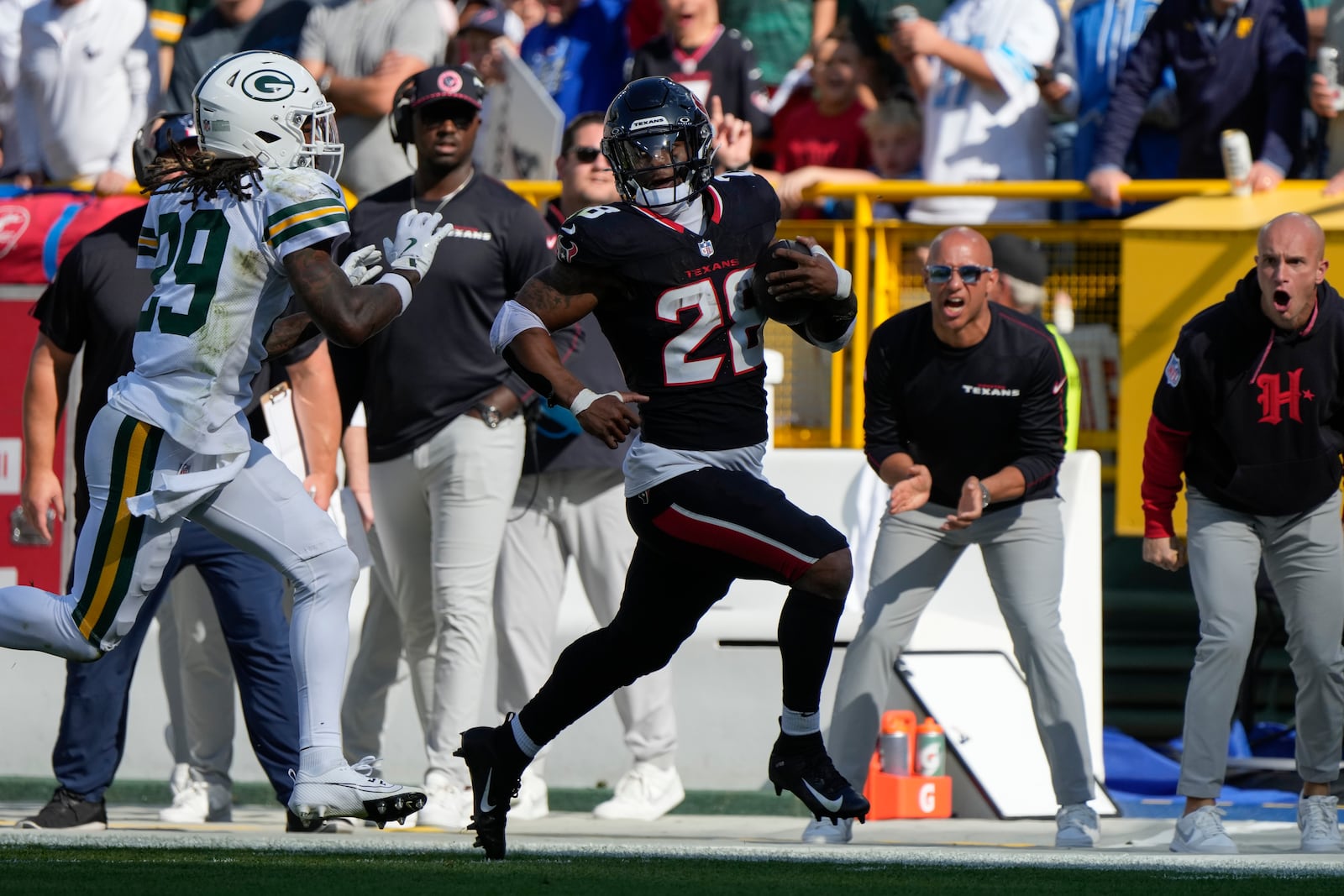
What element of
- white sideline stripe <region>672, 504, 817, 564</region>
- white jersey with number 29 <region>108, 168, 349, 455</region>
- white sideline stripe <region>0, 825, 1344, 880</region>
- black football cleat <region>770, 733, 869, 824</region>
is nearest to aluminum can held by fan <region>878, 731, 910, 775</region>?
white sideline stripe <region>0, 825, 1344, 880</region>

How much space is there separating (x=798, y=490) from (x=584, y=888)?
3510mm

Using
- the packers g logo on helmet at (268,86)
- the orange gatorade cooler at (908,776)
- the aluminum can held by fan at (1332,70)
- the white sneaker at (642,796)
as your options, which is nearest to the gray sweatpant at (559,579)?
the white sneaker at (642,796)

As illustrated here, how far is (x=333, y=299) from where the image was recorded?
4.92 meters

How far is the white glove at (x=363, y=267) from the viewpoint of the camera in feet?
17.2

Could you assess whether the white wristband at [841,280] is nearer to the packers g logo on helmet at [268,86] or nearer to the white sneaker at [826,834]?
the packers g logo on helmet at [268,86]

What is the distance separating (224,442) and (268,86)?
950 mm

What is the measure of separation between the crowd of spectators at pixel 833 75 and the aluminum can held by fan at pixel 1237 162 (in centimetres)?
8

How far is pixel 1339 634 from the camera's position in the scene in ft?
21.2

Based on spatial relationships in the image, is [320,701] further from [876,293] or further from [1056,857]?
[876,293]

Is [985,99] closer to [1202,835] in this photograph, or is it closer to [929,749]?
[929,749]

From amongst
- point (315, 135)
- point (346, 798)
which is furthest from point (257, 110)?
point (346, 798)

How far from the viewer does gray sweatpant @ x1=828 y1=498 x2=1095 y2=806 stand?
6.50 meters

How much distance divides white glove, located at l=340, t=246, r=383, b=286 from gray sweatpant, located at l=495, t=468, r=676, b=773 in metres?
2.07

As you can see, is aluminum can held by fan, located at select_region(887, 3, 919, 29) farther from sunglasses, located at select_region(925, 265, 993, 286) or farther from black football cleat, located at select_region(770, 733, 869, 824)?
black football cleat, located at select_region(770, 733, 869, 824)
